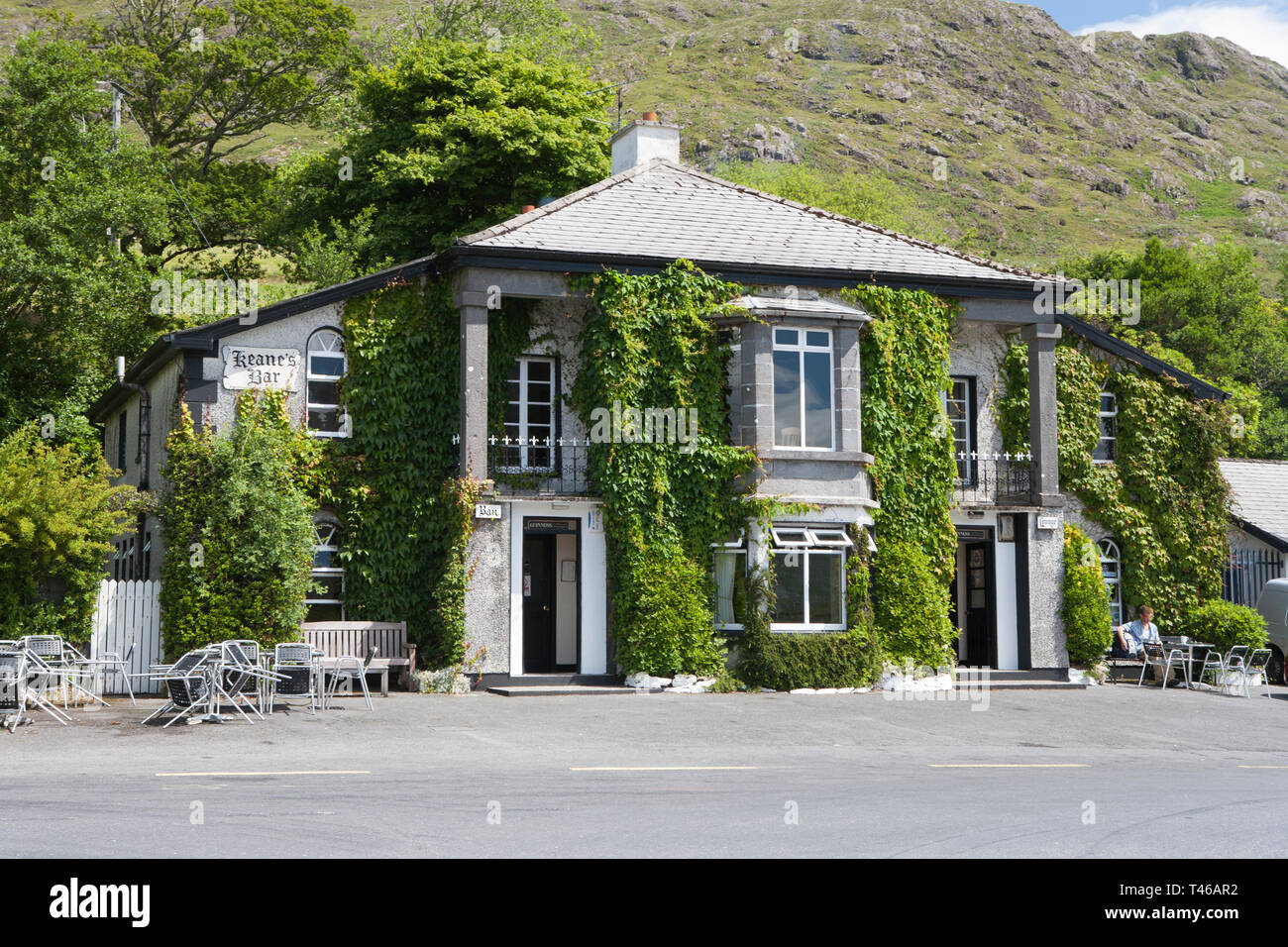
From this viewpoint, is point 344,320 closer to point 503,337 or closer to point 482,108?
point 503,337

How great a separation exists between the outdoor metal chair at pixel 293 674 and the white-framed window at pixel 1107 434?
54.3 feet

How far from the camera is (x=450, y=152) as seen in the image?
117 feet

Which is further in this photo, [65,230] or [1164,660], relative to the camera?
[65,230]

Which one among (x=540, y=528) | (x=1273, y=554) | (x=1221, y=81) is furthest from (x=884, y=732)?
(x=1221, y=81)

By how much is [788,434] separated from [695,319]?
2450mm

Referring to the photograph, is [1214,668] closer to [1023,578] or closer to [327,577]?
[1023,578]

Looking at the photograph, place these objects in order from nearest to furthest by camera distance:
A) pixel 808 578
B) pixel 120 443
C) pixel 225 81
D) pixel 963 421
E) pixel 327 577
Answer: pixel 327 577, pixel 808 578, pixel 963 421, pixel 120 443, pixel 225 81

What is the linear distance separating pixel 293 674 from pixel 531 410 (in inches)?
294

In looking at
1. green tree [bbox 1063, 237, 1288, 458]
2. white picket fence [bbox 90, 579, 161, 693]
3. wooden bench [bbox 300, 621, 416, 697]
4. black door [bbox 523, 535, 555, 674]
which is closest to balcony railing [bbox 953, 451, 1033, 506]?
black door [bbox 523, 535, 555, 674]

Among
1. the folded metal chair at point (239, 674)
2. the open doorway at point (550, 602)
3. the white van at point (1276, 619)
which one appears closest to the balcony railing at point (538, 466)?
the open doorway at point (550, 602)

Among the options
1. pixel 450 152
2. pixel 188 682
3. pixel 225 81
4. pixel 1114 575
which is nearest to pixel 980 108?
pixel 225 81

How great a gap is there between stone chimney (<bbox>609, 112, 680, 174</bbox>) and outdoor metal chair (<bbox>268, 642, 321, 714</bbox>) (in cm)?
1370

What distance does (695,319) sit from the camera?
22797mm

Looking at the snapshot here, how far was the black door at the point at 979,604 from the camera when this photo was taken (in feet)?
83.1
